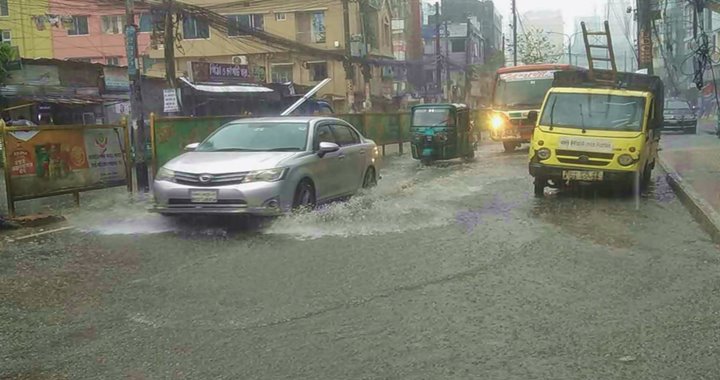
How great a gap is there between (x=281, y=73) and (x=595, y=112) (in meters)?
37.9

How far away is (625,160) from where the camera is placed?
1137 centimetres

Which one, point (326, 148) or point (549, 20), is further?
point (549, 20)

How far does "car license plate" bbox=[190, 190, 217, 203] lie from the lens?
8773 mm

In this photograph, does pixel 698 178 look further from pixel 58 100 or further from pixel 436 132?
pixel 58 100

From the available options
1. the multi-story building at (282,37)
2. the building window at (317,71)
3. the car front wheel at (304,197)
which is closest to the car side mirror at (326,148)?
the car front wheel at (304,197)

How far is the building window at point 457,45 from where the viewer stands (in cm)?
7231

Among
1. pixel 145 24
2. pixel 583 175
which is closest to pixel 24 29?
pixel 145 24

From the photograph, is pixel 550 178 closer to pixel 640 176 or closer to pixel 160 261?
pixel 640 176

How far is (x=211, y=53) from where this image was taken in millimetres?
48438

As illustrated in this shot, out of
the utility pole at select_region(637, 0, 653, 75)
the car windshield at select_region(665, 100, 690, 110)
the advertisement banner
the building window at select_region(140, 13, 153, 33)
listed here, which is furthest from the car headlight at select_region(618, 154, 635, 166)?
the building window at select_region(140, 13, 153, 33)

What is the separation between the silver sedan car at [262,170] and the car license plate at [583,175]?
339cm

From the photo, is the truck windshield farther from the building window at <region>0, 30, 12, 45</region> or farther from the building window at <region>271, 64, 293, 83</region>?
the building window at <region>0, 30, 12, 45</region>

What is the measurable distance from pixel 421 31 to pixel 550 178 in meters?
60.8

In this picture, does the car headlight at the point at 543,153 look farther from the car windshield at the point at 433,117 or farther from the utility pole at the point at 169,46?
the utility pole at the point at 169,46
